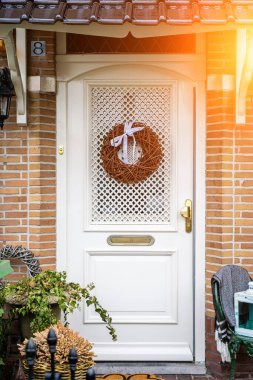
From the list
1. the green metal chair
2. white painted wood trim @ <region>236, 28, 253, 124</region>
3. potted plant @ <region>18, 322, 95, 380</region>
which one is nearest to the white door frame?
white painted wood trim @ <region>236, 28, 253, 124</region>

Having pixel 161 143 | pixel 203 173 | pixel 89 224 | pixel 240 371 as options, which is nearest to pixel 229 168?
pixel 203 173

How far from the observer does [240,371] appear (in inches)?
180

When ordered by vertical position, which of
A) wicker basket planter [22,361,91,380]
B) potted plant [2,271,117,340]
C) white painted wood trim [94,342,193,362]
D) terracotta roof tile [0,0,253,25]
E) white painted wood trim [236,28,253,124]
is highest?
terracotta roof tile [0,0,253,25]

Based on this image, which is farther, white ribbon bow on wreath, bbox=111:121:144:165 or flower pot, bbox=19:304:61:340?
white ribbon bow on wreath, bbox=111:121:144:165

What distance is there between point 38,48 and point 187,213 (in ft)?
6.28

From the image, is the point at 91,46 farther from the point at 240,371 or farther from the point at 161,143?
the point at 240,371

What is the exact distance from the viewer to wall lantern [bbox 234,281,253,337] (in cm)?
409

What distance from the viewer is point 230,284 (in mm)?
4312

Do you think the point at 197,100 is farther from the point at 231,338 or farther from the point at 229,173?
the point at 231,338

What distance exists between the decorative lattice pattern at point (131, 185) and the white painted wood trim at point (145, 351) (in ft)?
3.58

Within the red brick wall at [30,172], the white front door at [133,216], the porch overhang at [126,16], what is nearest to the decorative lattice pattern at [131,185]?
the white front door at [133,216]

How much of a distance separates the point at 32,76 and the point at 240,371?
302 centimetres

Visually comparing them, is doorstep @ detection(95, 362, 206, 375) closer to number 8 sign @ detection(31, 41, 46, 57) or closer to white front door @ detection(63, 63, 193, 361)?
white front door @ detection(63, 63, 193, 361)

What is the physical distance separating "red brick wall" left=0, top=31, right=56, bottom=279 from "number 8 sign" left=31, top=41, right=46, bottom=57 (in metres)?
0.03
